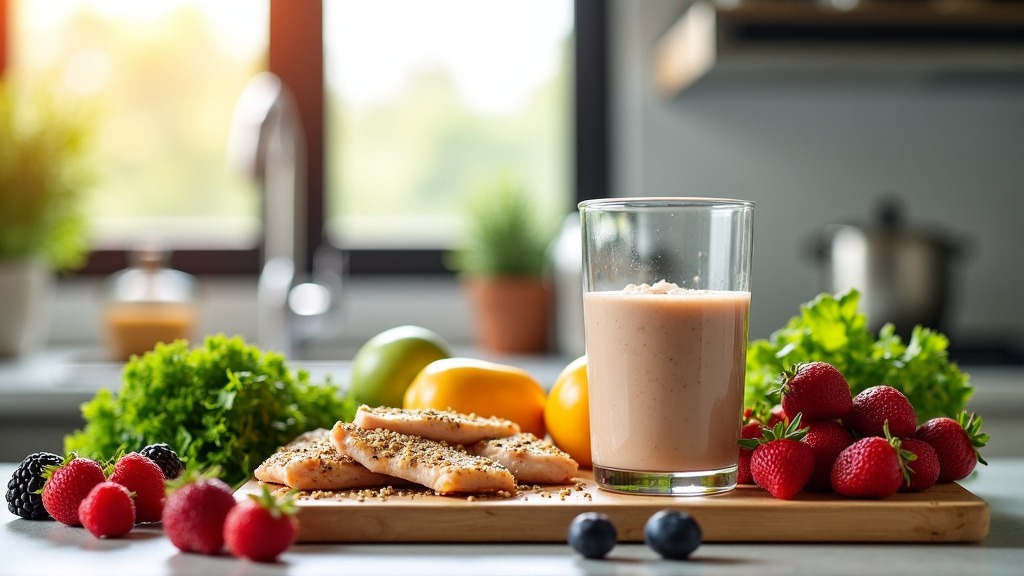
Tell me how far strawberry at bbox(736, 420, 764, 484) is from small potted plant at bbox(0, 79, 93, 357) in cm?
212

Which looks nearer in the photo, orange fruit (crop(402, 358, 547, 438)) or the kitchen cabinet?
orange fruit (crop(402, 358, 547, 438))

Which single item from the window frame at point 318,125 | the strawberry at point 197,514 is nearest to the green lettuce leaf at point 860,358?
the strawberry at point 197,514

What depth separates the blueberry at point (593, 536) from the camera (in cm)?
91

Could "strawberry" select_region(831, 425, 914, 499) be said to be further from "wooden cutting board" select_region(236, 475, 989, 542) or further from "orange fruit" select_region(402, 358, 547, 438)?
"orange fruit" select_region(402, 358, 547, 438)

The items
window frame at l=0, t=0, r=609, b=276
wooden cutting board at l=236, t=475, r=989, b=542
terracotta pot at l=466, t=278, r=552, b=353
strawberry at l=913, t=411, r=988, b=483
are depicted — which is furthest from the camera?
window frame at l=0, t=0, r=609, b=276

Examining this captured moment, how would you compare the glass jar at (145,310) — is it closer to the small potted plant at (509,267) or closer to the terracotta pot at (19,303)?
the terracotta pot at (19,303)

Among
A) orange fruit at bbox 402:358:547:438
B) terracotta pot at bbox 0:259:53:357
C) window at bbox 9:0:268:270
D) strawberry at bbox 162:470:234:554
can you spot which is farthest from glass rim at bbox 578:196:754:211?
window at bbox 9:0:268:270

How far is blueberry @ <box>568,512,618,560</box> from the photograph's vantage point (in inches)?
35.8

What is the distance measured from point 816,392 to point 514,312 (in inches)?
69.7

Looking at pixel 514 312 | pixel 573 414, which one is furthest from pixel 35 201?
pixel 573 414

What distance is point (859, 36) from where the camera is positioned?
8.45ft

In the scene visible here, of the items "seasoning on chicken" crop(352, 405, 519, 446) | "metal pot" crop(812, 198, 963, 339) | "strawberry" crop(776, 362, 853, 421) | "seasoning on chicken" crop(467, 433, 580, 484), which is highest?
"metal pot" crop(812, 198, 963, 339)

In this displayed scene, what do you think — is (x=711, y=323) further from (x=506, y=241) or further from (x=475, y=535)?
(x=506, y=241)

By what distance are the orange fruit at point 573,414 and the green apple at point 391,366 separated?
0.26 meters
